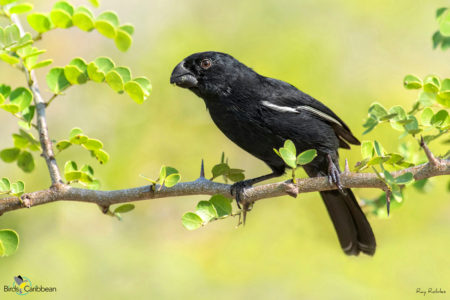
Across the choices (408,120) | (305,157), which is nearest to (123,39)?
(305,157)

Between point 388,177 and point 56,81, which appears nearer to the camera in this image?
point 388,177

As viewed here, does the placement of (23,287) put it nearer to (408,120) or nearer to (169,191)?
(169,191)

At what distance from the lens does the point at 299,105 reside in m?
4.12

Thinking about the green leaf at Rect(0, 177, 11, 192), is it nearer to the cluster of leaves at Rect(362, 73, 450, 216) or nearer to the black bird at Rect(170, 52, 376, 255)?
the black bird at Rect(170, 52, 376, 255)

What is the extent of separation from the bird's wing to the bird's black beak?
0.57 metres

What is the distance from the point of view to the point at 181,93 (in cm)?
620

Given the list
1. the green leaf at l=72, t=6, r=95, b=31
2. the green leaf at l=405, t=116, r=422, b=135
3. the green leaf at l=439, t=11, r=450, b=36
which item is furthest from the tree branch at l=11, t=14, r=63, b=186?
the green leaf at l=439, t=11, r=450, b=36

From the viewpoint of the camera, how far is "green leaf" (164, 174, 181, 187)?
282 cm

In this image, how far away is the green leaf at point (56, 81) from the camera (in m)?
3.02

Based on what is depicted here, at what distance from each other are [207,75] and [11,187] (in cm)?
184

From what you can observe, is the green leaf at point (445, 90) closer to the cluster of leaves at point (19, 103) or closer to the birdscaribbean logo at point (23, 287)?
the cluster of leaves at point (19, 103)

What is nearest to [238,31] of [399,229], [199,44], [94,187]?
[199,44]

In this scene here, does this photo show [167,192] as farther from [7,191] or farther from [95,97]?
[95,97]

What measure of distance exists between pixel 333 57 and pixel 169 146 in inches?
88.8
